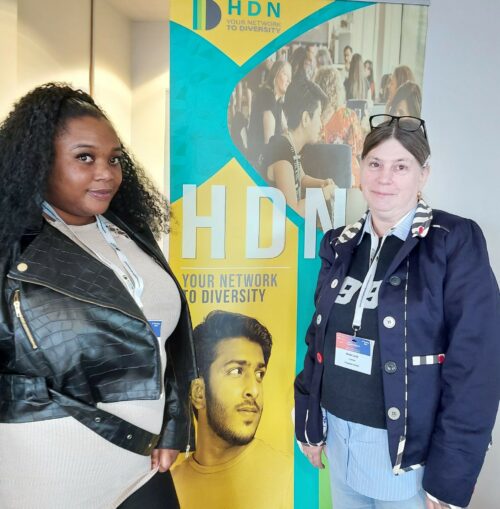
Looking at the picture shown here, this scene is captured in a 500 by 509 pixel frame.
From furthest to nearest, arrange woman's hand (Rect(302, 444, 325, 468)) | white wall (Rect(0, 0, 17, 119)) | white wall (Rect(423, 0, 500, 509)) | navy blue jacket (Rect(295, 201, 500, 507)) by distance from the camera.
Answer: white wall (Rect(0, 0, 17, 119))
white wall (Rect(423, 0, 500, 509))
woman's hand (Rect(302, 444, 325, 468))
navy blue jacket (Rect(295, 201, 500, 507))

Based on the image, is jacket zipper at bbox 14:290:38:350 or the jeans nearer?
jacket zipper at bbox 14:290:38:350

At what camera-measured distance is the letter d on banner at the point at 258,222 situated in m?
2.19

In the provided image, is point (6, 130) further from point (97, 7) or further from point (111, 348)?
point (97, 7)

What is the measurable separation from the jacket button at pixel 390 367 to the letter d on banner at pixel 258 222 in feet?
3.16

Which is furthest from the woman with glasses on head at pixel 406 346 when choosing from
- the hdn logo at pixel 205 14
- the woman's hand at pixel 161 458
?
the hdn logo at pixel 205 14

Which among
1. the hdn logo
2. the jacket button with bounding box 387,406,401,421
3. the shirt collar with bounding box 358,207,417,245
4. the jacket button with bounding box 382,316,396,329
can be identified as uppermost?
the hdn logo

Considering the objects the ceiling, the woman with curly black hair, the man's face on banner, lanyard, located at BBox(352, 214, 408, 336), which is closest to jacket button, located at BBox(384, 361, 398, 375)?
lanyard, located at BBox(352, 214, 408, 336)

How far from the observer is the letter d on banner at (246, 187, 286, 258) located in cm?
219

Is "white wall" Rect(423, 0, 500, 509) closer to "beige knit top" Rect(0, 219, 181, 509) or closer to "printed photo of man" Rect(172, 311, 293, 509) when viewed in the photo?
"printed photo of man" Rect(172, 311, 293, 509)

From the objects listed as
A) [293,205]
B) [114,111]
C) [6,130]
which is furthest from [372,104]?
[114,111]

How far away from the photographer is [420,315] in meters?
1.34

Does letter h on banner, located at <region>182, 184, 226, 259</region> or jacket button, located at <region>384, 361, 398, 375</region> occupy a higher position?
letter h on banner, located at <region>182, 184, 226, 259</region>

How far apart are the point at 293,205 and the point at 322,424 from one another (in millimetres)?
960

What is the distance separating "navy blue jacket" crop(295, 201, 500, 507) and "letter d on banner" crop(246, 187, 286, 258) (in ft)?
2.75
